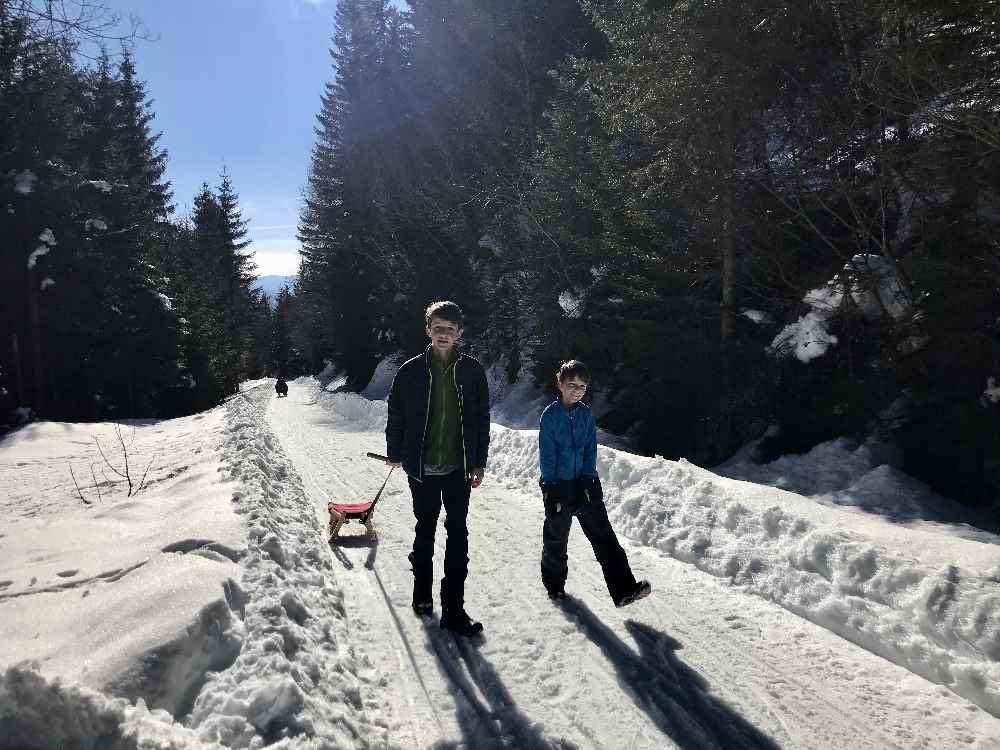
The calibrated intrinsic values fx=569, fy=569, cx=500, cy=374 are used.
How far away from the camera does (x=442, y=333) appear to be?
156 inches

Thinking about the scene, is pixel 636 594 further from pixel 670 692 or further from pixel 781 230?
pixel 781 230

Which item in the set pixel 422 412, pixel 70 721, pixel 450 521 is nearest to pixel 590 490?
pixel 450 521

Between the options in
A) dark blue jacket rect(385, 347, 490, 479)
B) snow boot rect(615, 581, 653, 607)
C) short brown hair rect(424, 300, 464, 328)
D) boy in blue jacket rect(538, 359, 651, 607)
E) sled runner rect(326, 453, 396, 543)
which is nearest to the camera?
short brown hair rect(424, 300, 464, 328)

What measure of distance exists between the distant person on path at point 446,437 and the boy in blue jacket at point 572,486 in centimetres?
60

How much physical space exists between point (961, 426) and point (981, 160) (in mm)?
3531

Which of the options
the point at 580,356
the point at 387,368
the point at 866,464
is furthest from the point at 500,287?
the point at 866,464

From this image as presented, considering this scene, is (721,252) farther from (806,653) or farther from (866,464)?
(806,653)

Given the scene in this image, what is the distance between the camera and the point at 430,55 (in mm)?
33094

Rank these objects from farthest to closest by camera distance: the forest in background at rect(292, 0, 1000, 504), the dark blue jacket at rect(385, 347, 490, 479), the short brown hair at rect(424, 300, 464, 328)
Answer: the forest in background at rect(292, 0, 1000, 504), the dark blue jacket at rect(385, 347, 490, 479), the short brown hair at rect(424, 300, 464, 328)

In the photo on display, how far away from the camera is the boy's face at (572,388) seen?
14.3 ft

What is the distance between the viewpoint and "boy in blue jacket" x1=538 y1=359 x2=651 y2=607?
172 inches

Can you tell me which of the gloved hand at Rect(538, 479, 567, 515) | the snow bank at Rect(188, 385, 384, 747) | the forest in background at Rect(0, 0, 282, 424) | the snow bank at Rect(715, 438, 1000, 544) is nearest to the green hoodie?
the gloved hand at Rect(538, 479, 567, 515)

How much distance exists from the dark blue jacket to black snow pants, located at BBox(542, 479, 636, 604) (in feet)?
2.54

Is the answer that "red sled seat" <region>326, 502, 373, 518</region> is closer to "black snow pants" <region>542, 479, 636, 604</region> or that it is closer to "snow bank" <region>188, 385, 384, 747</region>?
"snow bank" <region>188, 385, 384, 747</region>
